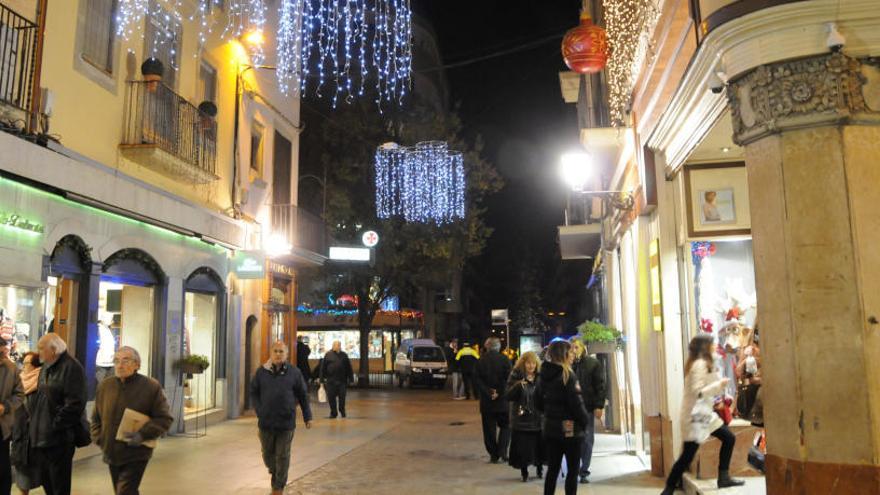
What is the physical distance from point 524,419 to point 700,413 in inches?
115

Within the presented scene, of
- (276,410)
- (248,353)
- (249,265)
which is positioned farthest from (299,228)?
(276,410)

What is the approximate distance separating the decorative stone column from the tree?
22.9 metres

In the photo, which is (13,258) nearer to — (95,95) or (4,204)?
(4,204)

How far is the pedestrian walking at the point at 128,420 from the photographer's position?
18.9ft

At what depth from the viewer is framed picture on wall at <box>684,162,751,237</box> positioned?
8930mm

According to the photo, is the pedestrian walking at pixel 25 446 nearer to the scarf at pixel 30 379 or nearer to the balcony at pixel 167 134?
the scarf at pixel 30 379

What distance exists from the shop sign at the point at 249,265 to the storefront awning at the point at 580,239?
7.39 metres

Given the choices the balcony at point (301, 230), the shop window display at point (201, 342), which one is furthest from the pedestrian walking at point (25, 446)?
the balcony at point (301, 230)

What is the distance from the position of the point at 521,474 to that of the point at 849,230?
572 cm

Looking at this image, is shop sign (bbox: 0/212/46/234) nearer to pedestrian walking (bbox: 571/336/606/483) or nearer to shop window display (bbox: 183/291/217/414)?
shop window display (bbox: 183/291/217/414)

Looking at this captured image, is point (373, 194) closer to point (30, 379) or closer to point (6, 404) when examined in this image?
point (30, 379)

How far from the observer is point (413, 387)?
29.9 meters

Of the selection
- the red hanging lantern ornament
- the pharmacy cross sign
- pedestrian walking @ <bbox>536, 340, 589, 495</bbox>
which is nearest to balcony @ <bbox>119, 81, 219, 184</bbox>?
the red hanging lantern ornament

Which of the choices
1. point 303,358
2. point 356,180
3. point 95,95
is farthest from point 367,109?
point 95,95
